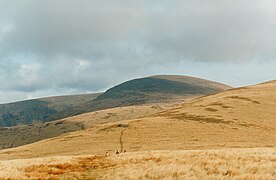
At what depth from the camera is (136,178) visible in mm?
17609

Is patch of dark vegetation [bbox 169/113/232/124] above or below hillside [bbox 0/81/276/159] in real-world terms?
above

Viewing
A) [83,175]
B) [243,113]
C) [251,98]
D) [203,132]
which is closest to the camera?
[83,175]

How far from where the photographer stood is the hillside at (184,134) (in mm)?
67062

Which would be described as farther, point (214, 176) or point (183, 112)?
point (183, 112)

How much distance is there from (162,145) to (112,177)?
4818 centimetres

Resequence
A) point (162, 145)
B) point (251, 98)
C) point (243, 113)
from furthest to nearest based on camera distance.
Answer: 1. point (251, 98)
2. point (243, 113)
3. point (162, 145)

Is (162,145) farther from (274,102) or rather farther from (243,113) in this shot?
(274,102)

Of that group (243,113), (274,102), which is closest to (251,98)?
(274,102)

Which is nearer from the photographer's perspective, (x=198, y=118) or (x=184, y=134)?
(x=184, y=134)

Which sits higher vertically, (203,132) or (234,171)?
(234,171)

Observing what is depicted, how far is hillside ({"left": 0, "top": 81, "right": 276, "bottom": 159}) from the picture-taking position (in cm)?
6706

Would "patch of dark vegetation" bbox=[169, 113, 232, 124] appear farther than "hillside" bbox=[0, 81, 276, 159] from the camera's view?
Yes

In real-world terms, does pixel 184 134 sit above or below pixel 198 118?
below

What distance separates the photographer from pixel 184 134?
3155 inches
